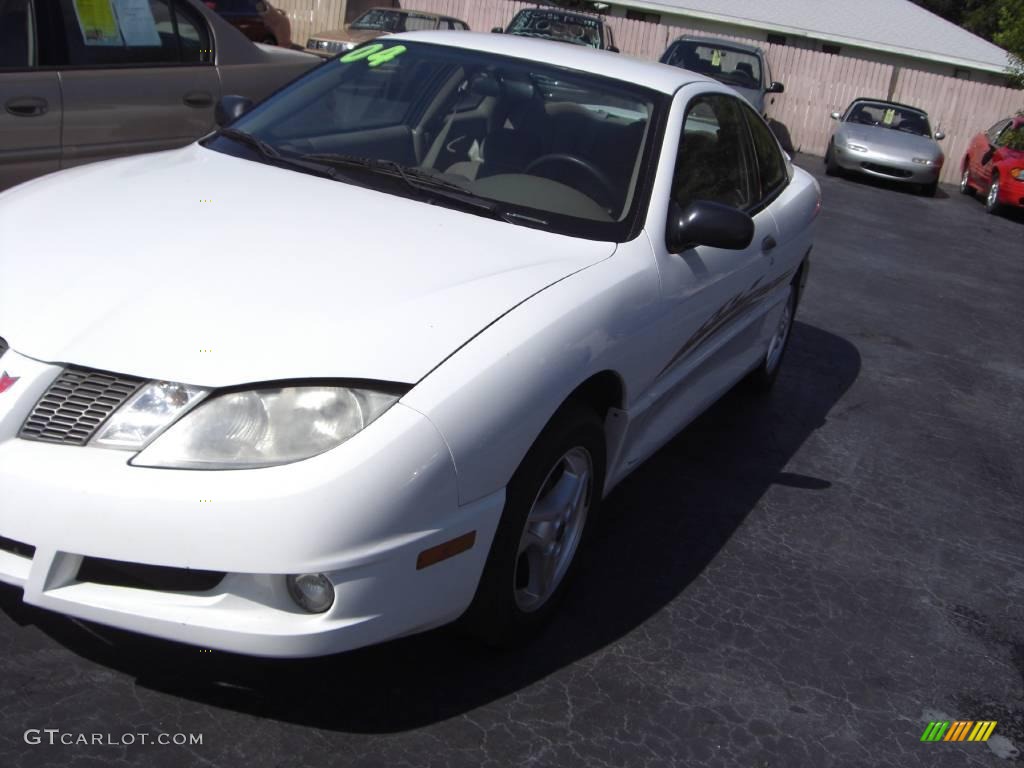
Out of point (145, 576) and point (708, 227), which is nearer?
point (145, 576)

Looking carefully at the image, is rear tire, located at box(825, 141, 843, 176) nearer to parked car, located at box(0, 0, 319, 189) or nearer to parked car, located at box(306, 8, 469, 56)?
parked car, located at box(306, 8, 469, 56)

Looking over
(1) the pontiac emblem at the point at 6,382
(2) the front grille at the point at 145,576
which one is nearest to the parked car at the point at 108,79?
(1) the pontiac emblem at the point at 6,382

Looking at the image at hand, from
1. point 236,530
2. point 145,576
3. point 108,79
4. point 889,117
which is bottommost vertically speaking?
point 889,117

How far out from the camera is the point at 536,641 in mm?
3381

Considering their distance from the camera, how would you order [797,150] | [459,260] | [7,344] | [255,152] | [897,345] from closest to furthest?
[7,344] < [459,260] < [255,152] < [897,345] < [797,150]

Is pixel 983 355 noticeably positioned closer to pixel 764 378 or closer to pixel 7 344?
pixel 764 378

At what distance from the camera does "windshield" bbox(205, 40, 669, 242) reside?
12.4 ft

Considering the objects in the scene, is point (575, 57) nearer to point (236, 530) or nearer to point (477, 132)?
point (477, 132)

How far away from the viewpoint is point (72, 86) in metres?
5.62

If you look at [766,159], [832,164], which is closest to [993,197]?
[832,164]

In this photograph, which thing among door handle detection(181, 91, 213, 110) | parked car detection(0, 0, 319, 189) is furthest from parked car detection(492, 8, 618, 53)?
door handle detection(181, 91, 213, 110)

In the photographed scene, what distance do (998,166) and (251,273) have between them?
50.2 feet

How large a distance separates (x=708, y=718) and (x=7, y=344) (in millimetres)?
2060

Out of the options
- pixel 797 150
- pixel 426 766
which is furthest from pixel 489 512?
pixel 797 150
